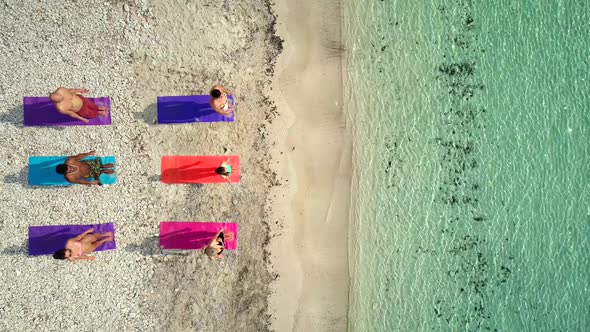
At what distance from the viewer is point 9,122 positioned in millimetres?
5047

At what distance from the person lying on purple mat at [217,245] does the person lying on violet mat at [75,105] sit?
220 centimetres

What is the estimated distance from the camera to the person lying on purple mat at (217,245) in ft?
15.2

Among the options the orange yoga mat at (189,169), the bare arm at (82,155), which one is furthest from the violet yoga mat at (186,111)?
the bare arm at (82,155)

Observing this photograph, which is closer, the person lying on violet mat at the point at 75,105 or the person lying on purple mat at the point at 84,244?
the person lying on violet mat at the point at 75,105

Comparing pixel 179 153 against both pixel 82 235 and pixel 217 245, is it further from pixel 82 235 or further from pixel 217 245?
pixel 82 235

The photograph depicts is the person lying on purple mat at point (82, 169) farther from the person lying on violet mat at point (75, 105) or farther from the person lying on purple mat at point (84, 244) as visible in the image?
the person lying on purple mat at point (84, 244)

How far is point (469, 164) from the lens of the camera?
209 inches

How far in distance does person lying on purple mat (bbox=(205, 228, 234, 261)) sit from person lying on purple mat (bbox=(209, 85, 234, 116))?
1.56 m

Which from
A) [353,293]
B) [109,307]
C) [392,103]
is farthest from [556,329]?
[109,307]

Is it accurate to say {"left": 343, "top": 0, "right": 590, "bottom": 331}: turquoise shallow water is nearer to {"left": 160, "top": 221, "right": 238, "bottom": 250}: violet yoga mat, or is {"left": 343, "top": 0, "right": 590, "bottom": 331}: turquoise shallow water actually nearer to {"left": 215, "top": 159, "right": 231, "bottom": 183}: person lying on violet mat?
{"left": 215, "top": 159, "right": 231, "bottom": 183}: person lying on violet mat

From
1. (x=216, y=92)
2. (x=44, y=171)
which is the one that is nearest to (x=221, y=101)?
(x=216, y=92)

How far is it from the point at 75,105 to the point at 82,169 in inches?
31.6

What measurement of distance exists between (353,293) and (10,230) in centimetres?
463

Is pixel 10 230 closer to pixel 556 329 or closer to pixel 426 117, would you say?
pixel 426 117
